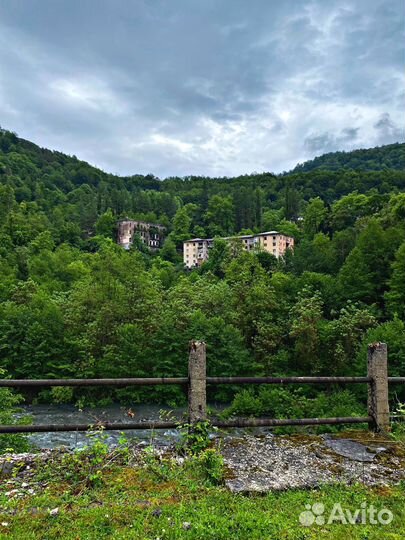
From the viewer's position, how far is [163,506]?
3.60 meters

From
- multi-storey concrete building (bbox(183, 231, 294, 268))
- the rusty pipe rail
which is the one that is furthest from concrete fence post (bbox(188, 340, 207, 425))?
multi-storey concrete building (bbox(183, 231, 294, 268))

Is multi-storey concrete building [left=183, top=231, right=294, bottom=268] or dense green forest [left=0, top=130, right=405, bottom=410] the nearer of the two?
dense green forest [left=0, top=130, right=405, bottom=410]

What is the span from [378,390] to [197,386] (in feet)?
8.68

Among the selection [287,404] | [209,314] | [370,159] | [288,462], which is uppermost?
[370,159]

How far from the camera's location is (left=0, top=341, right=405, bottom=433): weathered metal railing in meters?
4.68

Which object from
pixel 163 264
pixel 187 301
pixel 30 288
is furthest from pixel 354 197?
pixel 30 288

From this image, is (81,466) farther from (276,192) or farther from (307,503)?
(276,192)

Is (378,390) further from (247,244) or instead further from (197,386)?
(247,244)

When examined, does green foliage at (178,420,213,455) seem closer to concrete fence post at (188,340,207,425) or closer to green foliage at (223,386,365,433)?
concrete fence post at (188,340,207,425)

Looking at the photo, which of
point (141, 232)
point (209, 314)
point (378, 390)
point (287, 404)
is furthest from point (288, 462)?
point (141, 232)

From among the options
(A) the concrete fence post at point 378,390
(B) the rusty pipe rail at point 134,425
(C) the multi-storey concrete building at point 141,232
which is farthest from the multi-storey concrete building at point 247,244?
(B) the rusty pipe rail at point 134,425

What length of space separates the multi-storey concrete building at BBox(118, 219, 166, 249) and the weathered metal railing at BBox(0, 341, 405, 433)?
3909 inches

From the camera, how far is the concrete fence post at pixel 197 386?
16.3 ft

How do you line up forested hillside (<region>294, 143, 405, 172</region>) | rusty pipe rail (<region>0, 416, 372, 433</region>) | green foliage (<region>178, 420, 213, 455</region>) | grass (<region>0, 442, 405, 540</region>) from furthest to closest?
forested hillside (<region>294, 143, 405, 172</region>), green foliage (<region>178, 420, 213, 455</region>), rusty pipe rail (<region>0, 416, 372, 433</region>), grass (<region>0, 442, 405, 540</region>)
